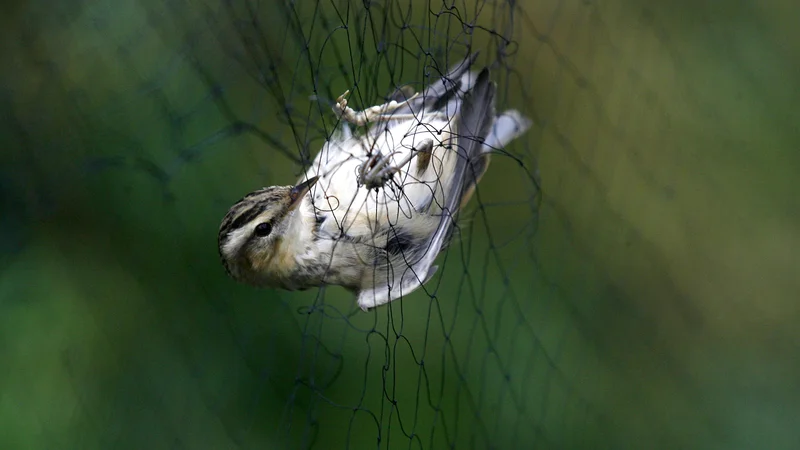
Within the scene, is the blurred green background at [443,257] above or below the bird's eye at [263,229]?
above

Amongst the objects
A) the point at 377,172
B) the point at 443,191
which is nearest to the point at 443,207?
the point at 443,191

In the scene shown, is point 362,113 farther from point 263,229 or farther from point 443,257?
point 443,257

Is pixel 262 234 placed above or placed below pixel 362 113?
below

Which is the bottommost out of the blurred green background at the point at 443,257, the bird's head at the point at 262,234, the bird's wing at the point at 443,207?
the bird's head at the point at 262,234

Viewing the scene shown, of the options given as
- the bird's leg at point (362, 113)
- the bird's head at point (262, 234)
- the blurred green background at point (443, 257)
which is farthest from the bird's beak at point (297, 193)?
the blurred green background at point (443, 257)

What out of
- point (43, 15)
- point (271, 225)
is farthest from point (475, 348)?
point (43, 15)

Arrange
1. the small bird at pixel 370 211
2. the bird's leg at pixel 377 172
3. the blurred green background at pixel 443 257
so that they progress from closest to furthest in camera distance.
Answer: the bird's leg at pixel 377 172
the small bird at pixel 370 211
the blurred green background at pixel 443 257

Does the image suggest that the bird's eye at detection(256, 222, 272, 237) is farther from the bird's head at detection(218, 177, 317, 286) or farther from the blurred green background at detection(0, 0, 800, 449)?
the blurred green background at detection(0, 0, 800, 449)

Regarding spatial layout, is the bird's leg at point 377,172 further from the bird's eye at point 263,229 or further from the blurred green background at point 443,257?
the blurred green background at point 443,257
